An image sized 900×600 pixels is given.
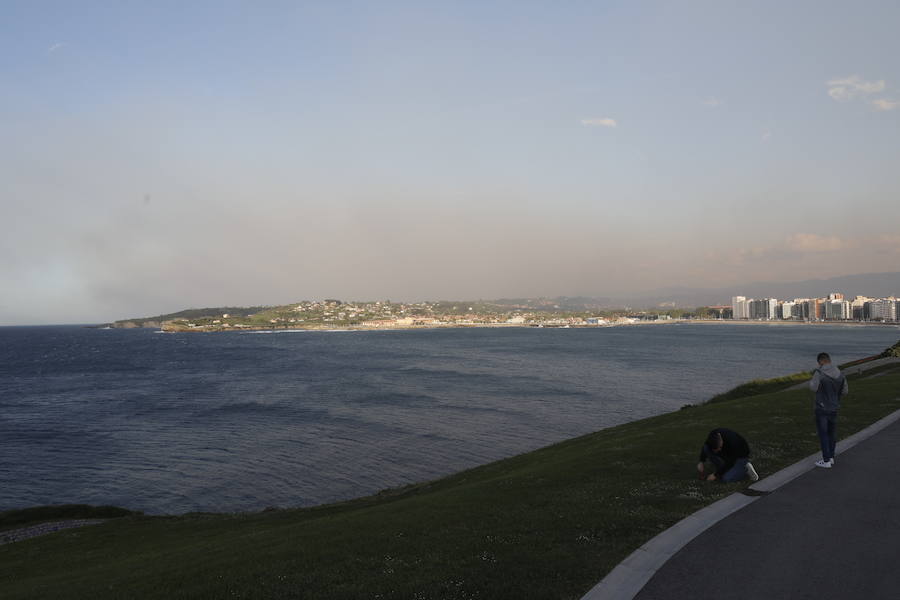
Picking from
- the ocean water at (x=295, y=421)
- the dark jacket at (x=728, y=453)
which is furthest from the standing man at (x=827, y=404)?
the ocean water at (x=295, y=421)

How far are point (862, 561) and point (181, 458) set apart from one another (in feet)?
137

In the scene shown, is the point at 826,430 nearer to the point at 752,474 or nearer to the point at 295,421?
the point at 752,474

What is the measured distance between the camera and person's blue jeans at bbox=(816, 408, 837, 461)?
13.3m

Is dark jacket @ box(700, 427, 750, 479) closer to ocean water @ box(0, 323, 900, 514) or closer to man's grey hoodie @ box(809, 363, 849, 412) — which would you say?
man's grey hoodie @ box(809, 363, 849, 412)

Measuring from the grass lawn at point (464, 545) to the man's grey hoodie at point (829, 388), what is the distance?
1904mm

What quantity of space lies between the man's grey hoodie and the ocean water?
76.8 ft

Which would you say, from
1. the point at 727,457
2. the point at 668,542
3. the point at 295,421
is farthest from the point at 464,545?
the point at 295,421

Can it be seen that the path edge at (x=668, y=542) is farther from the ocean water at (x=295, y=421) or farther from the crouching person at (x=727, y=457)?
the ocean water at (x=295, y=421)

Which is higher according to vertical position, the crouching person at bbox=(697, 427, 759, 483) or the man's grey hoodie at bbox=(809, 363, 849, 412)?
the man's grey hoodie at bbox=(809, 363, 849, 412)

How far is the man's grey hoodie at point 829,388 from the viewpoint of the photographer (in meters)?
13.3

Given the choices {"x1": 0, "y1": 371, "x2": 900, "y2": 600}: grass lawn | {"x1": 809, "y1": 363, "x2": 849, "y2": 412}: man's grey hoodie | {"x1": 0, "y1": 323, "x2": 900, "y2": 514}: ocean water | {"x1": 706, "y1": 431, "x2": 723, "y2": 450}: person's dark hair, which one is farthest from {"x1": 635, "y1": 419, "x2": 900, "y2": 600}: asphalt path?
{"x1": 0, "y1": 323, "x2": 900, "y2": 514}: ocean water

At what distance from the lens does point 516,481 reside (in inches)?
641

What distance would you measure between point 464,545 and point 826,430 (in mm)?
9652

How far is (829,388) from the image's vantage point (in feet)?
43.8
